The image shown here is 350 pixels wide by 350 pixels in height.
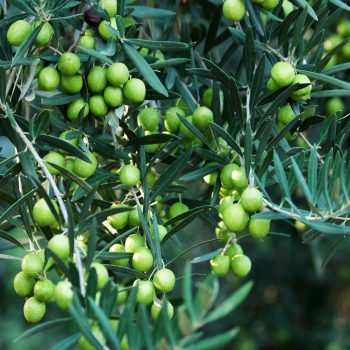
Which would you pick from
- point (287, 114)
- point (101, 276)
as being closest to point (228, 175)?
point (287, 114)

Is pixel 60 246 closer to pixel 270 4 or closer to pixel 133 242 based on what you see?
pixel 133 242

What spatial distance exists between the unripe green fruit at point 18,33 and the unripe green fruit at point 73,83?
0.10 meters

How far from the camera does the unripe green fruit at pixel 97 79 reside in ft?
4.10

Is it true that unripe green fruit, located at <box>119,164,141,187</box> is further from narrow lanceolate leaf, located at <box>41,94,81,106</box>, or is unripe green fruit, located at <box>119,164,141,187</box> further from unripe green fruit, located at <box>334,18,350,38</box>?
unripe green fruit, located at <box>334,18,350,38</box>

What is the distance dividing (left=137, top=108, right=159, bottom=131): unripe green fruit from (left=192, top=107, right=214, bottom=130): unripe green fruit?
0.24 ft

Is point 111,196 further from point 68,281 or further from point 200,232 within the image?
point 200,232

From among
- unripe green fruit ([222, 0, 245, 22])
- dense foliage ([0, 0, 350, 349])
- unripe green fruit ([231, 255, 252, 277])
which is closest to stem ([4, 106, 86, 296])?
dense foliage ([0, 0, 350, 349])

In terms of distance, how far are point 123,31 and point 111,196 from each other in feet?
1.18

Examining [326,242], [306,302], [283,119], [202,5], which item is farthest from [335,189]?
[306,302]

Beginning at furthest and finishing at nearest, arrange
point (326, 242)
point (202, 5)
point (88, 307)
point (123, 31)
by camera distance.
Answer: point (326, 242) → point (202, 5) → point (123, 31) → point (88, 307)

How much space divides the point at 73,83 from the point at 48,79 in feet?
0.14

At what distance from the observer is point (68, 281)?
0.97 meters

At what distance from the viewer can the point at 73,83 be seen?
1.26 metres

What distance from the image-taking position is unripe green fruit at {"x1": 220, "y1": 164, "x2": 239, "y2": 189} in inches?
50.0
